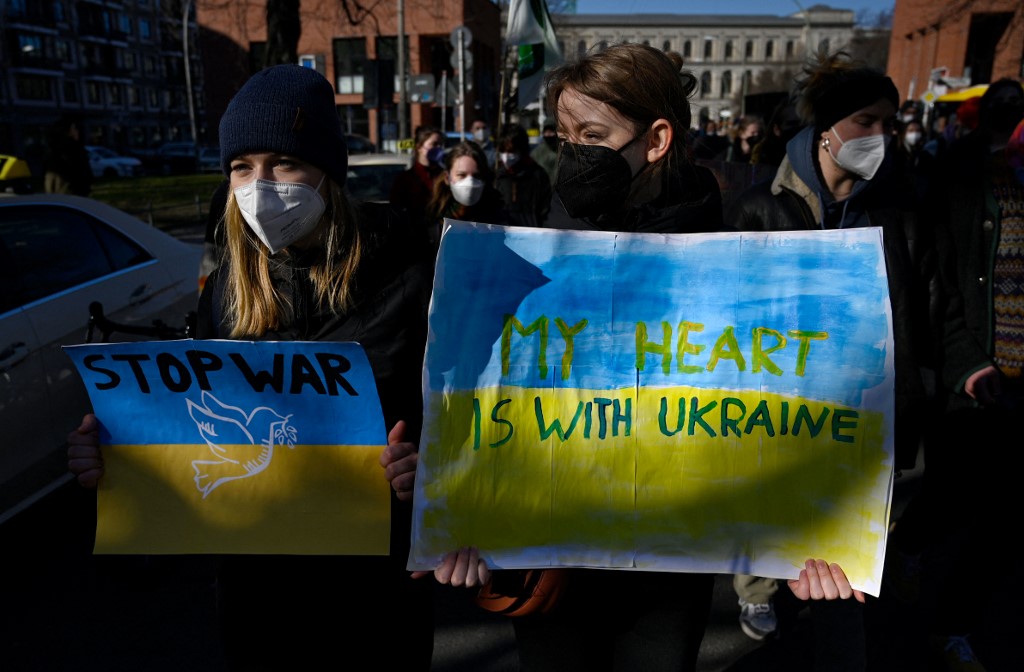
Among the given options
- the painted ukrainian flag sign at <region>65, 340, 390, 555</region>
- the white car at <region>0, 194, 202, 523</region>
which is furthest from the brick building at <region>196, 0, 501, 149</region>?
the painted ukrainian flag sign at <region>65, 340, 390, 555</region>

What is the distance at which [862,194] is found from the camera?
2.21 meters

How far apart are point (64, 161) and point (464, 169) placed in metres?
7.80

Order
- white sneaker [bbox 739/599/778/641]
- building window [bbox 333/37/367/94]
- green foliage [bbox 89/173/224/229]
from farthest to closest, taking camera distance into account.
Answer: building window [bbox 333/37/367/94] → green foliage [bbox 89/173/224/229] → white sneaker [bbox 739/599/778/641]

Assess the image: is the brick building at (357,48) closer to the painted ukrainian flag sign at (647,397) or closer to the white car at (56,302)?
the white car at (56,302)

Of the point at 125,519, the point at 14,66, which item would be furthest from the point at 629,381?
the point at 14,66

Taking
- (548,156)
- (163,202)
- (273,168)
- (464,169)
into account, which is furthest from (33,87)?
(273,168)

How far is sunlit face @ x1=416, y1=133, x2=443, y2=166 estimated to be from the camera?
6.48 m

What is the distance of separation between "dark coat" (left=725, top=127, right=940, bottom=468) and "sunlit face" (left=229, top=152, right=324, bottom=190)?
1.22 m

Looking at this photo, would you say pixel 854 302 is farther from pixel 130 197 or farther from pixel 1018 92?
pixel 130 197

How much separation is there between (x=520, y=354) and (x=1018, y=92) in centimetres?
394

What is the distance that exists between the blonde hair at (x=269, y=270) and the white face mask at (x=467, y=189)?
10.4ft

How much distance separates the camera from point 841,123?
7.23ft

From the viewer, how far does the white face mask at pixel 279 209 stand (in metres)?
1.58

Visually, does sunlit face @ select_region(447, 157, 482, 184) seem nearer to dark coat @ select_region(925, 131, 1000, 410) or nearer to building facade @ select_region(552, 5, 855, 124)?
dark coat @ select_region(925, 131, 1000, 410)
